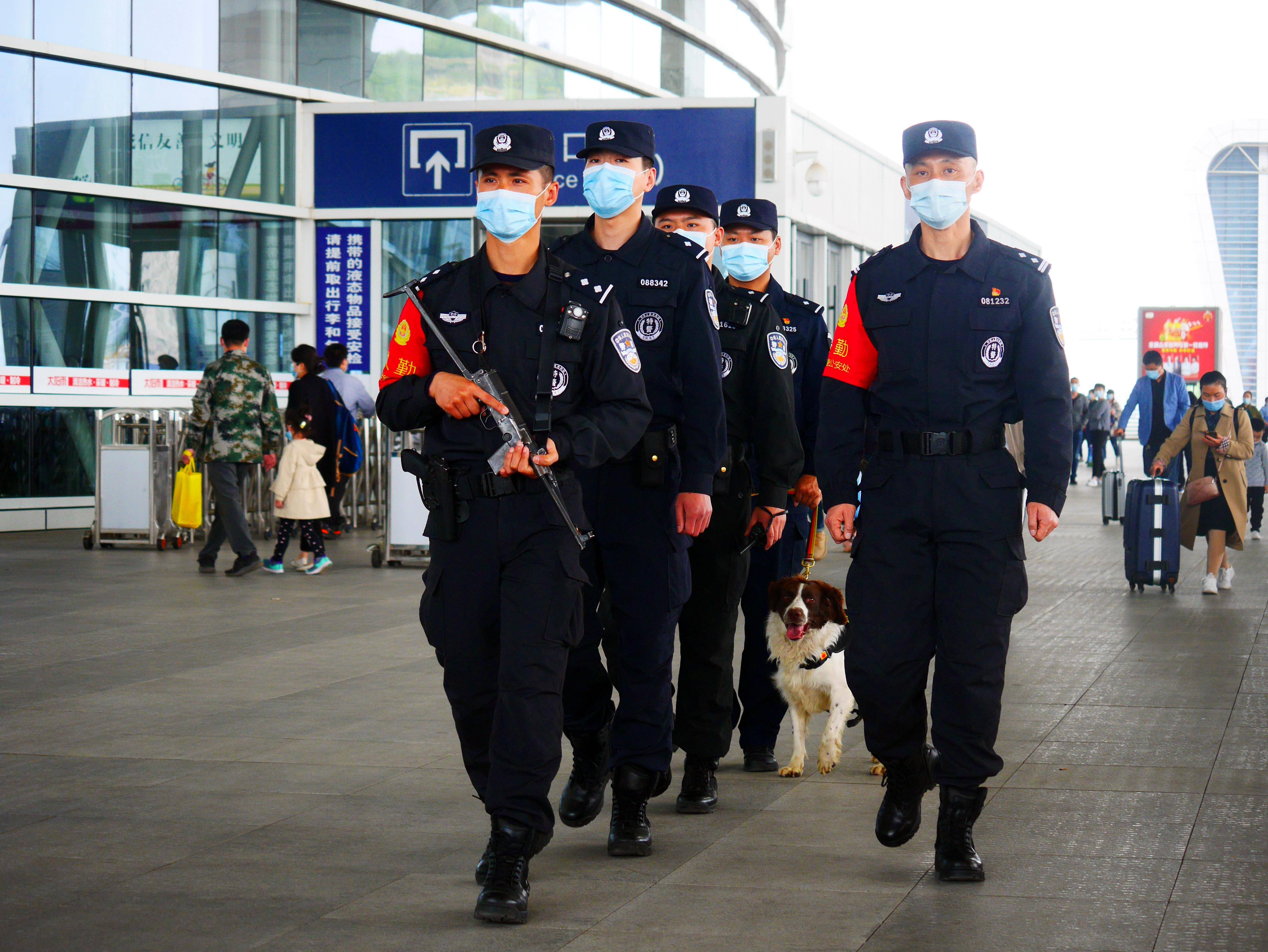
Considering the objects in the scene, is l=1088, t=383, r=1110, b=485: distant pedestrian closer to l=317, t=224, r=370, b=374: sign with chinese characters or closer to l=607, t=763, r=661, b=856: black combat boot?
l=317, t=224, r=370, b=374: sign with chinese characters

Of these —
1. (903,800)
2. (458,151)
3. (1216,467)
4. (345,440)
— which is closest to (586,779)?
(903,800)

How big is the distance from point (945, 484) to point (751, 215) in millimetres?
2000

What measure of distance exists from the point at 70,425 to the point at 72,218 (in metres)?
2.74

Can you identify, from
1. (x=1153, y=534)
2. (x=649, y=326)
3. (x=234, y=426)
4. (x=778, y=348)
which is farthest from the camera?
(x=234, y=426)

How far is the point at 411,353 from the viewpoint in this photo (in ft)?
13.8

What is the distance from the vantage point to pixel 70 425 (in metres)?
19.4

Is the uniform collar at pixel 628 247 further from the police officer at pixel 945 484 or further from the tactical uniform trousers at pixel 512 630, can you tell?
the tactical uniform trousers at pixel 512 630

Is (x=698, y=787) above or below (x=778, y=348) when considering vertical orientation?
below

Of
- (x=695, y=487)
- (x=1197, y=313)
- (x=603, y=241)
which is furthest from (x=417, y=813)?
(x=1197, y=313)

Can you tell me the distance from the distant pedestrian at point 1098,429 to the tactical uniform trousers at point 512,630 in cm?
2573

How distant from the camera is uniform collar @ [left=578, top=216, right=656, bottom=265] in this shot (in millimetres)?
4816

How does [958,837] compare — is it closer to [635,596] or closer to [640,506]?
[635,596]

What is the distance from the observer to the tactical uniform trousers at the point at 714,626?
5094 mm

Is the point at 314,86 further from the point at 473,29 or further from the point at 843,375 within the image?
the point at 843,375
